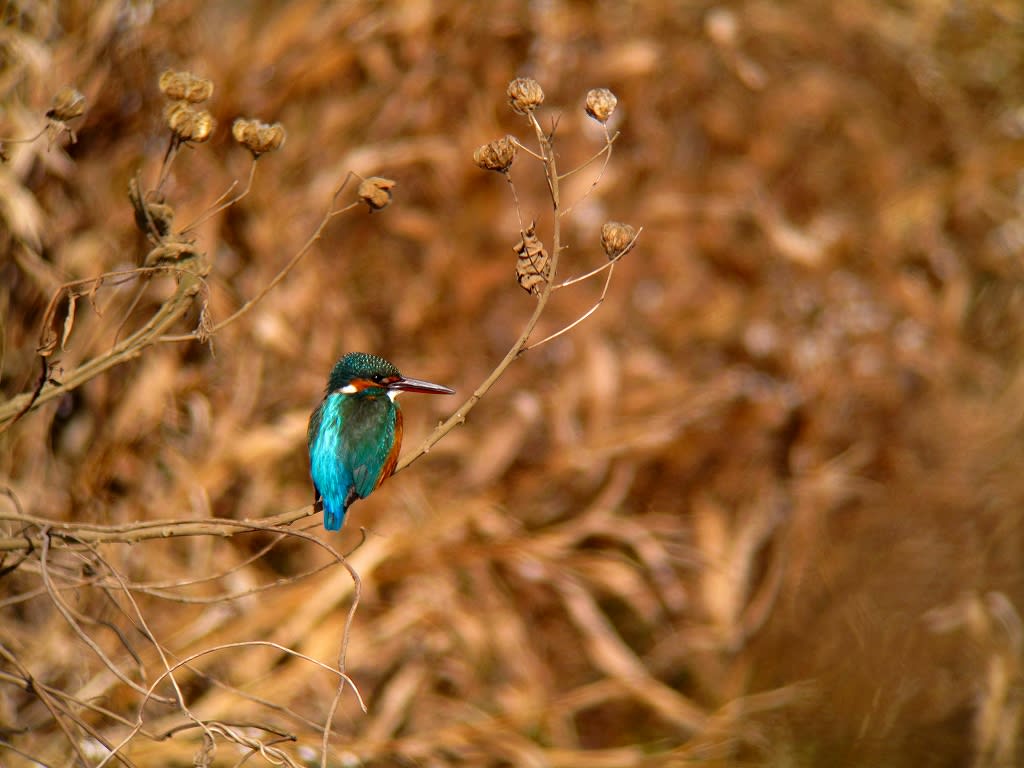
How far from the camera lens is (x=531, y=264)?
126cm

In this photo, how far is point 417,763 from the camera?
266 cm

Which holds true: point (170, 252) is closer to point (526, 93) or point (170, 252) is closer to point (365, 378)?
point (365, 378)

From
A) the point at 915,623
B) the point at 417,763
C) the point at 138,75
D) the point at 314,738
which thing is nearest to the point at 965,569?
the point at 915,623

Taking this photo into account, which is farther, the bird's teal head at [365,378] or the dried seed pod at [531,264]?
the bird's teal head at [365,378]

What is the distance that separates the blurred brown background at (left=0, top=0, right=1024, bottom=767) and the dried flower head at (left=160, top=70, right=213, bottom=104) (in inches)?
28.0

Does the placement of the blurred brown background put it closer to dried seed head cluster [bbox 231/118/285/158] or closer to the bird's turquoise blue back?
the bird's turquoise blue back

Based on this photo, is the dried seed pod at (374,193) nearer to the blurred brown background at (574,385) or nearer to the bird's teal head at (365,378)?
the bird's teal head at (365,378)

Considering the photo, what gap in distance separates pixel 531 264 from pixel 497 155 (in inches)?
5.1

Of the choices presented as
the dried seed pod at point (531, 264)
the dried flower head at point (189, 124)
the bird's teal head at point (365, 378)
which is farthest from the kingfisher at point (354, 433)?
the dried flower head at point (189, 124)

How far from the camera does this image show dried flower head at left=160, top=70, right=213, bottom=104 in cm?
143

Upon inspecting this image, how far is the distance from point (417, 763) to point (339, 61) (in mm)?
2055

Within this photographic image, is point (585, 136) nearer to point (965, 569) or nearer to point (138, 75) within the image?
point (138, 75)

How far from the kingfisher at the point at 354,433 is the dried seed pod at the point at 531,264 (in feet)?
0.69

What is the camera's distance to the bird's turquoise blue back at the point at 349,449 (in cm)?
141
